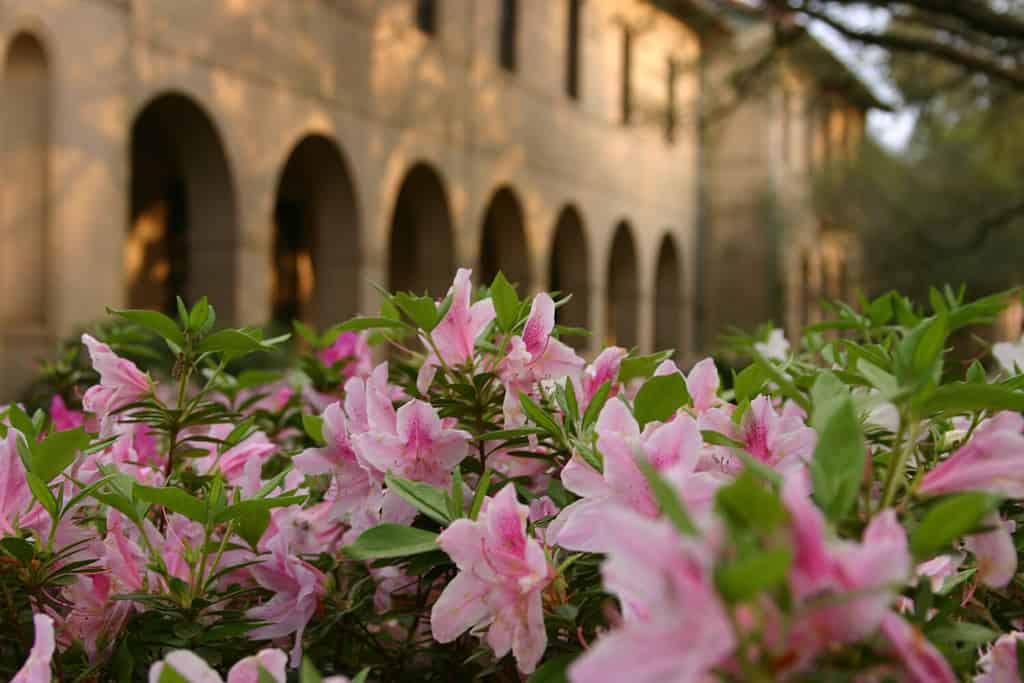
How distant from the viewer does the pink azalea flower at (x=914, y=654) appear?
63cm

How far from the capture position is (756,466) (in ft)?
2.04

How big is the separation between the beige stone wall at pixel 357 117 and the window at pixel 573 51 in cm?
13

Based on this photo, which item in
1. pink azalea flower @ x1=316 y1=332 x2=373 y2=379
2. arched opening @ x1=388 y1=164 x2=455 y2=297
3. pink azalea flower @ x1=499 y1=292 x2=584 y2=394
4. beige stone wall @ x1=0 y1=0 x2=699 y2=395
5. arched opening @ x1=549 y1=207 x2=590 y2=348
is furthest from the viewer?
arched opening @ x1=549 y1=207 x2=590 y2=348

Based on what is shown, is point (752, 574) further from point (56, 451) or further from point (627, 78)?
point (627, 78)

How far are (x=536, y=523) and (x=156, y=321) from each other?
0.45 meters

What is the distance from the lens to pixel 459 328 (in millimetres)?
1216

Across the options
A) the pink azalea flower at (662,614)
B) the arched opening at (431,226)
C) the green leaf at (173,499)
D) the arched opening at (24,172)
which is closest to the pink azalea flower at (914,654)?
the pink azalea flower at (662,614)

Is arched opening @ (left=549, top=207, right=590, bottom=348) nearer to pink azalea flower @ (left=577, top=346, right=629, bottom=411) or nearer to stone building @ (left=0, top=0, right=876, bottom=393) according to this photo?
stone building @ (left=0, top=0, right=876, bottom=393)

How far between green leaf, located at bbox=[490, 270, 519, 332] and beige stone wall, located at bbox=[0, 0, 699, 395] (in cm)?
854

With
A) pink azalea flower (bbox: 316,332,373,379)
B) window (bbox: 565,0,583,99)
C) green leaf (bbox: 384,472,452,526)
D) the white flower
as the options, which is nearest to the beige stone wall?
window (bbox: 565,0,583,99)

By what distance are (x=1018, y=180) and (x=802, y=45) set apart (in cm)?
940

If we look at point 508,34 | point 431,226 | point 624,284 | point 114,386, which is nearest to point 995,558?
point 114,386

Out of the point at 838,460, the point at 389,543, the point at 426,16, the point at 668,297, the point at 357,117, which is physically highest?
the point at 426,16

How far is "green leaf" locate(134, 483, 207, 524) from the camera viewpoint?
41.3 inches
